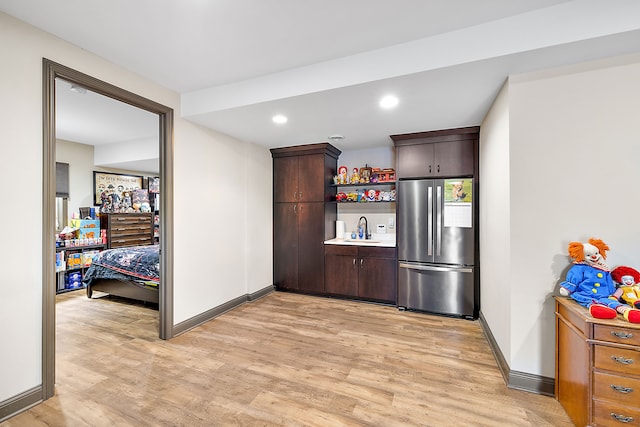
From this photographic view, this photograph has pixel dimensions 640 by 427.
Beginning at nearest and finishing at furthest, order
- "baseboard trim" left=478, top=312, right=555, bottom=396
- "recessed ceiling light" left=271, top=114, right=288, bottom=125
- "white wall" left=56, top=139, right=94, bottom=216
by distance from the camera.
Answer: "baseboard trim" left=478, top=312, right=555, bottom=396
"recessed ceiling light" left=271, top=114, right=288, bottom=125
"white wall" left=56, top=139, right=94, bottom=216

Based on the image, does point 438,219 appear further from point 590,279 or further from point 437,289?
point 590,279

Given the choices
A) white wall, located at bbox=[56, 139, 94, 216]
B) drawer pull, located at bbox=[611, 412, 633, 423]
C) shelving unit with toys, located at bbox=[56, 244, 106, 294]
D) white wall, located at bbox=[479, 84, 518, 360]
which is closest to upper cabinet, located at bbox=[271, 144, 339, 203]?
white wall, located at bbox=[479, 84, 518, 360]

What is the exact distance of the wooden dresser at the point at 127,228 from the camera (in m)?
5.32

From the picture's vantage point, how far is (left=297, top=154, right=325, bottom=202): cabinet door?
4.29 metres

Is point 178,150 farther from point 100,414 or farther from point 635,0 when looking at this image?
point 635,0

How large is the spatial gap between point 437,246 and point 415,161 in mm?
1152

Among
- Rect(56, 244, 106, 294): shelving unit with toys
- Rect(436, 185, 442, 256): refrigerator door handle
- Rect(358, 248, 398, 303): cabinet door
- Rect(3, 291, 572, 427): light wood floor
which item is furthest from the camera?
Rect(56, 244, 106, 294): shelving unit with toys

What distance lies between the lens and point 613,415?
4.96 feet

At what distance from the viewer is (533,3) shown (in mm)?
1688

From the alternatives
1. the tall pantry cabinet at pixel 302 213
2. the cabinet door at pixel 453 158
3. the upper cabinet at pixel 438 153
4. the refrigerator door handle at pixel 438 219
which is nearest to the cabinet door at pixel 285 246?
the tall pantry cabinet at pixel 302 213

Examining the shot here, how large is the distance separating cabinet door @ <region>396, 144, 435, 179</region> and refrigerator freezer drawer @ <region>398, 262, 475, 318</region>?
3.97 feet

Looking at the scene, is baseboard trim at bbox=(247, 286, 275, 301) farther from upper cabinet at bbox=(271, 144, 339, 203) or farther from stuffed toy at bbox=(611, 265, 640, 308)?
stuffed toy at bbox=(611, 265, 640, 308)

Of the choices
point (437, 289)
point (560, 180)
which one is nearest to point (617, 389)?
point (560, 180)

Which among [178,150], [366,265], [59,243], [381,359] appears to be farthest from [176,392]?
[59,243]
